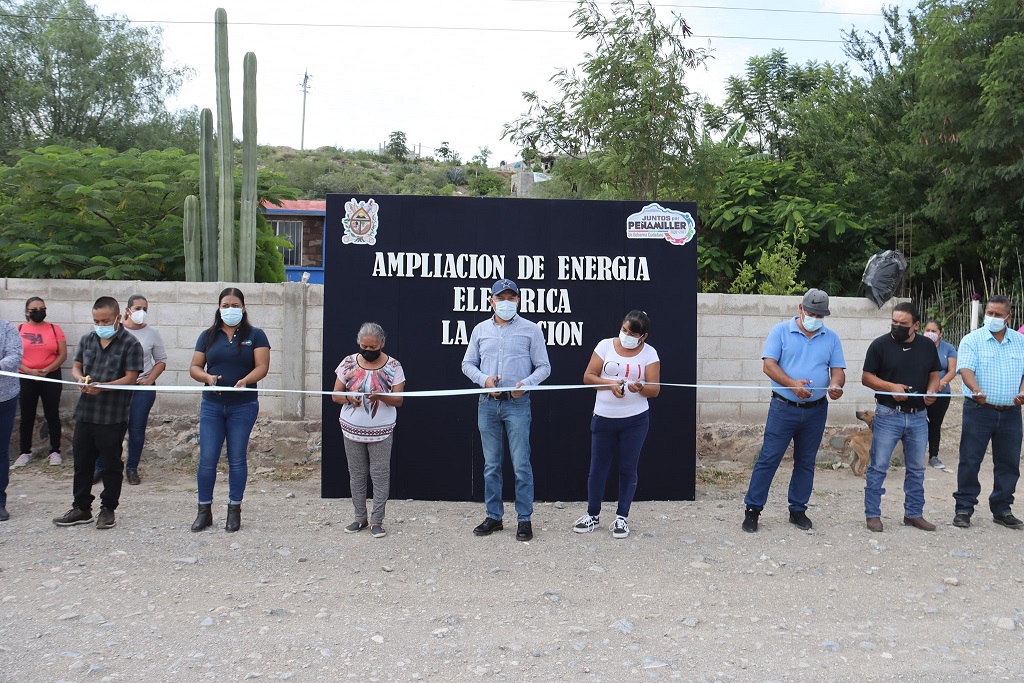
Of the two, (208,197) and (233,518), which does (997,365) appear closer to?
(233,518)

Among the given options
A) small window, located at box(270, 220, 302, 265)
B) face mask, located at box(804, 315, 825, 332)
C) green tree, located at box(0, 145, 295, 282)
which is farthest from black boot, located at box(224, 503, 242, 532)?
small window, located at box(270, 220, 302, 265)

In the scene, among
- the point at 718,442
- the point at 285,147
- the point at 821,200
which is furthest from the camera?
the point at 285,147

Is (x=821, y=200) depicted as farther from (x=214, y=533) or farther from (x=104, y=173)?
(x=214, y=533)

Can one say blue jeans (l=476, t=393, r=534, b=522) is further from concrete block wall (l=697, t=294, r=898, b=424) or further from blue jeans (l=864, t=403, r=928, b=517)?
concrete block wall (l=697, t=294, r=898, b=424)

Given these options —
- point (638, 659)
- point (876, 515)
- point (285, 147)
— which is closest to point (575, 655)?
point (638, 659)

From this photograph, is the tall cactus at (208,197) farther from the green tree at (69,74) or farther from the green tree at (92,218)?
the green tree at (69,74)

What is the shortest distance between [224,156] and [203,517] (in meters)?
6.09

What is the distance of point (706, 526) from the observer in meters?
6.76

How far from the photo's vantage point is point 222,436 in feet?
20.8

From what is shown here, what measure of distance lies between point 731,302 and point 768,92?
28.2 m

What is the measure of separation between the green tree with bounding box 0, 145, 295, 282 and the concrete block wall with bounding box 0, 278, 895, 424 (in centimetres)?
201

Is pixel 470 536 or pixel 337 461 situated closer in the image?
pixel 470 536

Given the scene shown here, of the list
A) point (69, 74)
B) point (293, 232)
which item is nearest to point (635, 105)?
point (293, 232)

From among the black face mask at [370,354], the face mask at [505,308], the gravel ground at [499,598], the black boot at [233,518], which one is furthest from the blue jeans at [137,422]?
the face mask at [505,308]
